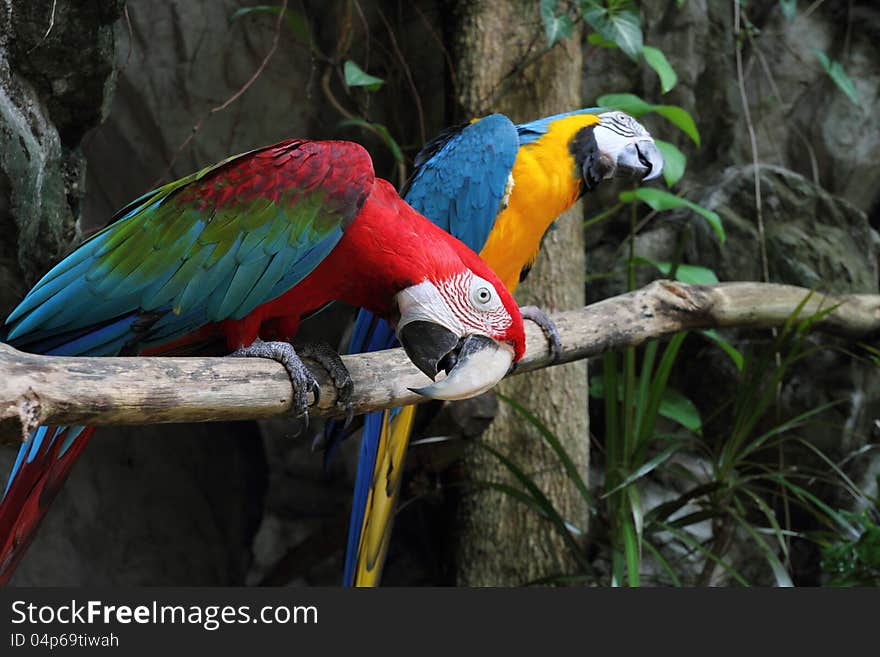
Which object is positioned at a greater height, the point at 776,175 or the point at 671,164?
the point at 776,175

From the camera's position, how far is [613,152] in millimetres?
1666

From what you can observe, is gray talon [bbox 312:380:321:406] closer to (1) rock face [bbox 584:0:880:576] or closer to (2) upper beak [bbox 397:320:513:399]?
(2) upper beak [bbox 397:320:513:399]

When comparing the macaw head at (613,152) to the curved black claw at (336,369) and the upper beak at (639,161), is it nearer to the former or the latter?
the upper beak at (639,161)

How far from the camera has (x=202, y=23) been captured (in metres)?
2.25

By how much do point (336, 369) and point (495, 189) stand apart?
53cm

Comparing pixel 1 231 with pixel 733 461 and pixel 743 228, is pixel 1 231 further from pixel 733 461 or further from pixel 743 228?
pixel 743 228

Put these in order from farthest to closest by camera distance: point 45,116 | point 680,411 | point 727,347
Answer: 1. point 680,411
2. point 727,347
3. point 45,116

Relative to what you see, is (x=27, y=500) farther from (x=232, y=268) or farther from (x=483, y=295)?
(x=483, y=295)

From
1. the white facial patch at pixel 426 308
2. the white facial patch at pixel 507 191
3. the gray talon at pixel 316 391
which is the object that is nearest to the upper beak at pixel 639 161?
the white facial patch at pixel 507 191

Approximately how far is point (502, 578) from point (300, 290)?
110 cm

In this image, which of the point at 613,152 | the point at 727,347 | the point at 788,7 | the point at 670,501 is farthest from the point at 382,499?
the point at 788,7

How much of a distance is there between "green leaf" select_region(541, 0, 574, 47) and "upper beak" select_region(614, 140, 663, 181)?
449 mm

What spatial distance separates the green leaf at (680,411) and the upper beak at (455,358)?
1.38 metres

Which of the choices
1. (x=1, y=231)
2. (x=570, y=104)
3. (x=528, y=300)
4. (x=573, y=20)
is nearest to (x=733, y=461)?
(x=528, y=300)
